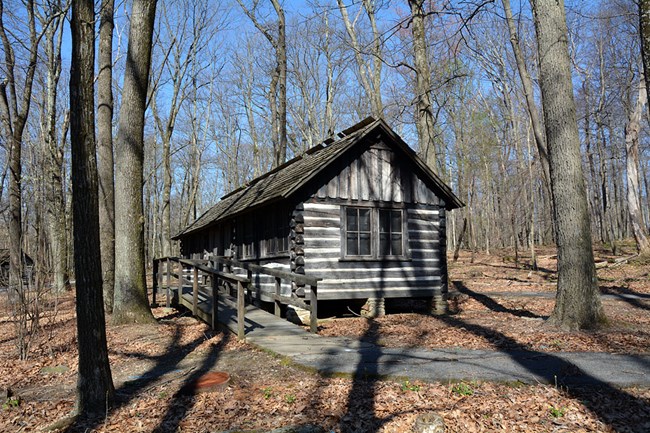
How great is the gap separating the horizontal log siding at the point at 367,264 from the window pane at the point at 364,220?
0.64 m

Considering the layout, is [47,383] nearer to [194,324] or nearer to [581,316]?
[194,324]

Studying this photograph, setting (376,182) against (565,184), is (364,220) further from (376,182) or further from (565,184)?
(565,184)

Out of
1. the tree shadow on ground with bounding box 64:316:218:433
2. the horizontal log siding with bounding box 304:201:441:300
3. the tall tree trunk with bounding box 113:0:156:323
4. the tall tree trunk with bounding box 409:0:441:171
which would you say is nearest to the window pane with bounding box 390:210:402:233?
the horizontal log siding with bounding box 304:201:441:300

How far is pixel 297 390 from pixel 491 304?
33.2 ft

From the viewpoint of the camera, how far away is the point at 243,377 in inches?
267

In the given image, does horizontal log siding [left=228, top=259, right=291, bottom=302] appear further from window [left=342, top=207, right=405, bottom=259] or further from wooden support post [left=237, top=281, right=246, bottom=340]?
wooden support post [left=237, top=281, right=246, bottom=340]

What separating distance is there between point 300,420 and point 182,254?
24.1m

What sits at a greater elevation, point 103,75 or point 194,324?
point 103,75

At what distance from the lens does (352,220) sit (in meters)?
13.5

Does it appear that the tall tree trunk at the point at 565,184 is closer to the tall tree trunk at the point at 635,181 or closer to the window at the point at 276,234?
the window at the point at 276,234

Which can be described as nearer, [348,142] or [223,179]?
[348,142]

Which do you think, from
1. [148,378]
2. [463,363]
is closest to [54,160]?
[148,378]

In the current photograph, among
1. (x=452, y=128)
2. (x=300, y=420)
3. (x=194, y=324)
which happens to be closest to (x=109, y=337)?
(x=194, y=324)

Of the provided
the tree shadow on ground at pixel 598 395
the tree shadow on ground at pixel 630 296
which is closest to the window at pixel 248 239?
the tree shadow on ground at pixel 598 395
